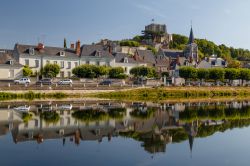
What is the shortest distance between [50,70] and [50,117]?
104ft

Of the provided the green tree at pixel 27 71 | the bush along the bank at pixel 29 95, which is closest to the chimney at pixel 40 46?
the green tree at pixel 27 71

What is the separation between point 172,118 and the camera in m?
30.4

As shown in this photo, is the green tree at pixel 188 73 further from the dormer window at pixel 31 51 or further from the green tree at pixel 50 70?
the dormer window at pixel 31 51

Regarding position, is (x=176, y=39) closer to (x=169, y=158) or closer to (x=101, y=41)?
(x=101, y=41)

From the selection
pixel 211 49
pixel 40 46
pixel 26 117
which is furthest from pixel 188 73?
pixel 211 49

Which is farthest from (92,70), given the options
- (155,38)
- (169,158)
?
(155,38)

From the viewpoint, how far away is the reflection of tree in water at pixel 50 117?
87.4 feet

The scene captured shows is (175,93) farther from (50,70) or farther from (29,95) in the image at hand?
(29,95)

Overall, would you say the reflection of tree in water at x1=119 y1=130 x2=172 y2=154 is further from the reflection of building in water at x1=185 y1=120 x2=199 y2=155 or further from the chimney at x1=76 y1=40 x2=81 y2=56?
the chimney at x1=76 y1=40 x2=81 y2=56

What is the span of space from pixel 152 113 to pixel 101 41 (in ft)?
296

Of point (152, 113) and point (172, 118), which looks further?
point (152, 113)

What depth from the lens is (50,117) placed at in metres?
28.4

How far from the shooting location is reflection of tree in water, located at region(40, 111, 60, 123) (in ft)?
87.4

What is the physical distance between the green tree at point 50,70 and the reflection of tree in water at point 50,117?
27.7 m
